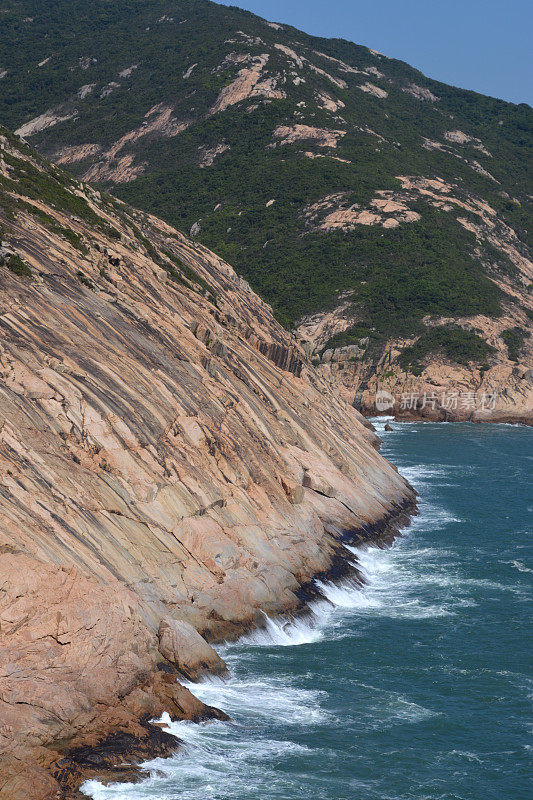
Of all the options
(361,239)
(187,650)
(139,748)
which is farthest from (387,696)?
(361,239)

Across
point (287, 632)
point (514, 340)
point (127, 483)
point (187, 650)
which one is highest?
point (514, 340)

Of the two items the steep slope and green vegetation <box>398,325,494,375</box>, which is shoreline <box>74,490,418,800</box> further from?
green vegetation <box>398,325,494,375</box>

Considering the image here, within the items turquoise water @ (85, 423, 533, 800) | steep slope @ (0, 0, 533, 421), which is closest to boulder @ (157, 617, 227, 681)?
turquoise water @ (85, 423, 533, 800)

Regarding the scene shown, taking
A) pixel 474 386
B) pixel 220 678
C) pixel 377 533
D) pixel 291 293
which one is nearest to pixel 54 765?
pixel 220 678

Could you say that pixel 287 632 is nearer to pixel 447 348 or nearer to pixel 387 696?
pixel 387 696

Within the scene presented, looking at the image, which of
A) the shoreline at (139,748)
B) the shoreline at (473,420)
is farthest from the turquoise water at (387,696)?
the shoreline at (473,420)

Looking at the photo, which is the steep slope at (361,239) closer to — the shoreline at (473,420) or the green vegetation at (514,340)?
the green vegetation at (514,340)

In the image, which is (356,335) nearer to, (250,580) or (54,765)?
(250,580)
